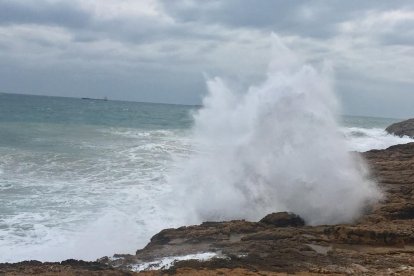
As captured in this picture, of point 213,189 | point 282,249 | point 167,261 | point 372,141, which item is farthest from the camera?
point 372,141

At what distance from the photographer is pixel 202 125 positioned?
1522 cm

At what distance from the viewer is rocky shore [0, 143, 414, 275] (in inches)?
233

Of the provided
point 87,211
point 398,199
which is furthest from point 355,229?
point 87,211

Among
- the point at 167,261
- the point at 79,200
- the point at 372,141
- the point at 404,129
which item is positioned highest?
the point at 404,129

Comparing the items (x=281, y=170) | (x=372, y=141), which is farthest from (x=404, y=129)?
(x=281, y=170)

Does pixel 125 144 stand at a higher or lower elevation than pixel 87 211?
higher

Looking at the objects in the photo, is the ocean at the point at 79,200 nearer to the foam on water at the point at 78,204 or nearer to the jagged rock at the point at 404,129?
the foam on water at the point at 78,204

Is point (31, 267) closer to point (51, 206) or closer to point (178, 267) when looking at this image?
point (178, 267)

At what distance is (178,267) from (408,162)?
27.6 ft

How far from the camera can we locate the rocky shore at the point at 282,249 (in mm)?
5918

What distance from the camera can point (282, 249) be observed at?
21.8ft

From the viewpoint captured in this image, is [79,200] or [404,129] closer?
[79,200]

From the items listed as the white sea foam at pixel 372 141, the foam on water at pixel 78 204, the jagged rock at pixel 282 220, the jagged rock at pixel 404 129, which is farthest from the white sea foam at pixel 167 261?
the jagged rock at pixel 404 129

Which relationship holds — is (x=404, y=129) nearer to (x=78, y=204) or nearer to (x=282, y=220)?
(x=78, y=204)
